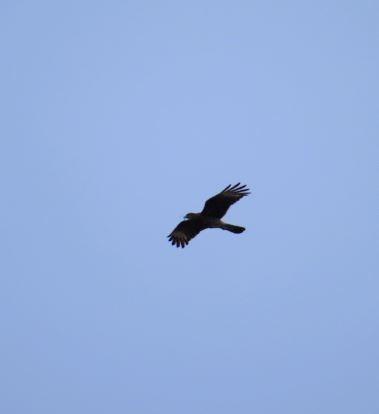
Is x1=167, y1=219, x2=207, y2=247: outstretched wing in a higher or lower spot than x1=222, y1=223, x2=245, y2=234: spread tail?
higher

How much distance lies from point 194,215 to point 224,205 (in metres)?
1.02

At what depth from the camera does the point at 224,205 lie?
27750 millimetres

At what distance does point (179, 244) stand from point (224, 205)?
5.93 ft

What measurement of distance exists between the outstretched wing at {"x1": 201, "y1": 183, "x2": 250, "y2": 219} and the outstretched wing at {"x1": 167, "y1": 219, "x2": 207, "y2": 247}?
74cm

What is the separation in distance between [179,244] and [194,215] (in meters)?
0.93

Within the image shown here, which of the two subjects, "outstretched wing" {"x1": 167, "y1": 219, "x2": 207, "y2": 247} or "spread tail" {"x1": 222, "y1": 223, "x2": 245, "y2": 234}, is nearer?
"spread tail" {"x1": 222, "y1": 223, "x2": 245, "y2": 234}

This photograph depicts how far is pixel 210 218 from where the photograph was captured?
92.3 feet

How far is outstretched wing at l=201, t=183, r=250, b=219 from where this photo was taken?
27.6 m

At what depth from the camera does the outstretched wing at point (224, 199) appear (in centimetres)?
2761

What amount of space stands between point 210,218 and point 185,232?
953 millimetres

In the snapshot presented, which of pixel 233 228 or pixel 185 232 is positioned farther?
pixel 185 232

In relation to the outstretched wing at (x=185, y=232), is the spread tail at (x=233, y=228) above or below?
below

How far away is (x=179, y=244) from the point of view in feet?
93.6

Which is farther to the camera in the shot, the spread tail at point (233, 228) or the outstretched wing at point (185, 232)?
the outstretched wing at point (185, 232)
